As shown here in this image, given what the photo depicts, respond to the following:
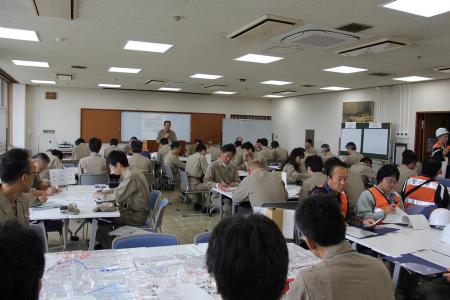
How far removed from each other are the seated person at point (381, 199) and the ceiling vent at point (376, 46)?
1885 mm

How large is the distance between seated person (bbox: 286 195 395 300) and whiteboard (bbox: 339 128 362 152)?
8.89m

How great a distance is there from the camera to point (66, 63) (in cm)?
714

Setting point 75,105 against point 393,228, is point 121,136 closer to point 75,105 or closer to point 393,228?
point 75,105

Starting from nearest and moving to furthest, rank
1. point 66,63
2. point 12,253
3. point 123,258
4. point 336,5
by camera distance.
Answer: point 12,253 < point 123,258 < point 336,5 < point 66,63

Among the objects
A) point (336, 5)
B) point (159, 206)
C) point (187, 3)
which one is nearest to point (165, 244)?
point (159, 206)

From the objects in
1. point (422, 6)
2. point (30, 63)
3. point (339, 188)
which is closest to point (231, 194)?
point (339, 188)

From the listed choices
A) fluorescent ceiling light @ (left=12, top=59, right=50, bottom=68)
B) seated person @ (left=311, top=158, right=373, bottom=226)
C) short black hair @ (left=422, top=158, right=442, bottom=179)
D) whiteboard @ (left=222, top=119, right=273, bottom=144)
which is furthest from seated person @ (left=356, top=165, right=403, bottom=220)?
whiteboard @ (left=222, top=119, right=273, bottom=144)

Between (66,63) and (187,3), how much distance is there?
14.8 ft

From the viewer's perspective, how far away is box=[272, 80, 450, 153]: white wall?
8430 mm

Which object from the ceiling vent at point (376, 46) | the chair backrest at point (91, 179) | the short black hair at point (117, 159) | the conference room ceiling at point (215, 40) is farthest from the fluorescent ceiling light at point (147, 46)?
the ceiling vent at point (376, 46)

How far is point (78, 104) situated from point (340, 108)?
8.18 meters

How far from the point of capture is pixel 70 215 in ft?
11.2

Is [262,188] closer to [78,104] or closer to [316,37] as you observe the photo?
[316,37]

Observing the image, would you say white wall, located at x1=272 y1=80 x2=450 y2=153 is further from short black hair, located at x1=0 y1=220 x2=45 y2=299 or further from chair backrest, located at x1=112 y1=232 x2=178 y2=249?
short black hair, located at x1=0 y1=220 x2=45 y2=299
